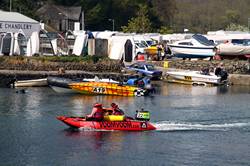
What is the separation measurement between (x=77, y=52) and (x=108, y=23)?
125ft

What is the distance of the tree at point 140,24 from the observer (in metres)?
103

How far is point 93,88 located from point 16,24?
26.1 m

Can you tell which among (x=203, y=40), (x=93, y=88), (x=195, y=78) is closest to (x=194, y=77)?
(x=195, y=78)

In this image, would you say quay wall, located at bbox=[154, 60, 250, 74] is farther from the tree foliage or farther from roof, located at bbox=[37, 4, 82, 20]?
roof, located at bbox=[37, 4, 82, 20]

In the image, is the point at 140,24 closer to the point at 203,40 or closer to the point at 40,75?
the point at 203,40

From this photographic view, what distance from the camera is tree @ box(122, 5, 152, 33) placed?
10306 centimetres

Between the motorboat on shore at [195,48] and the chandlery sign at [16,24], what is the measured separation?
51.9ft

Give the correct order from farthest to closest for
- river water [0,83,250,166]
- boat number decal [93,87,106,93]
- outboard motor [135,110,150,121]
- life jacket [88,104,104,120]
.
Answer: boat number decal [93,87,106,93], outboard motor [135,110,150,121], life jacket [88,104,104,120], river water [0,83,250,166]

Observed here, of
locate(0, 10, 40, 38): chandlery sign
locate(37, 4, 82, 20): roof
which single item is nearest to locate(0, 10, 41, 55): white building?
locate(0, 10, 40, 38): chandlery sign

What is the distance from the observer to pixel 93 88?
5384cm

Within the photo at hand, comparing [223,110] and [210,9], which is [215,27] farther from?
[223,110]

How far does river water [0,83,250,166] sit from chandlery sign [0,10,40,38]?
2355cm

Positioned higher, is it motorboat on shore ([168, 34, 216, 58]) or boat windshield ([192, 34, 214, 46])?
boat windshield ([192, 34, 214, 46])

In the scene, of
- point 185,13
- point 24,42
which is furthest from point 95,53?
point 185,13
